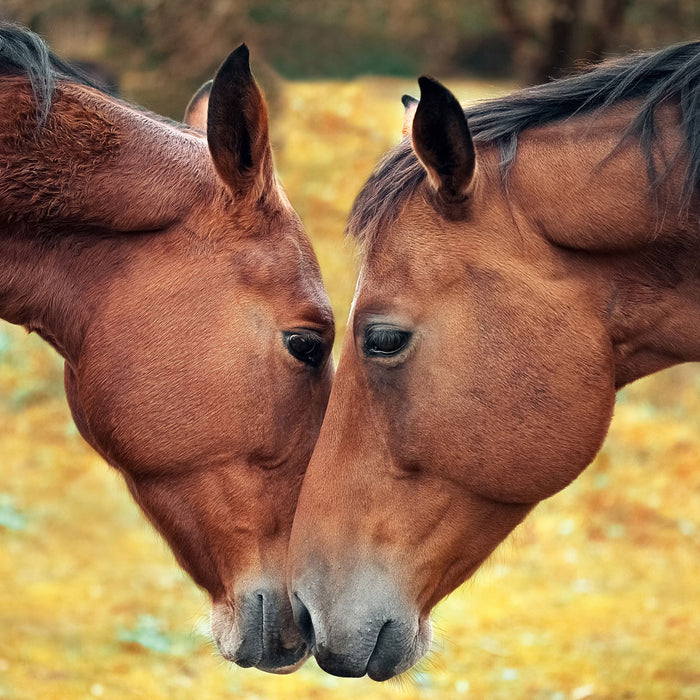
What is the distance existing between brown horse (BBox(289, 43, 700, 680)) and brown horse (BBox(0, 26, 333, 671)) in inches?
9.3

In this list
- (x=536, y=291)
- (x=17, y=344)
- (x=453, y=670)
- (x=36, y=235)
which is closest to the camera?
(x=536, y=291)

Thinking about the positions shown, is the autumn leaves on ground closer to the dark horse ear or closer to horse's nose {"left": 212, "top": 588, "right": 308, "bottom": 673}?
horse's nose {"left": 212, "top": 588, "right": 308, "bottom": 673}

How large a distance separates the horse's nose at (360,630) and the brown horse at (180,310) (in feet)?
0.80

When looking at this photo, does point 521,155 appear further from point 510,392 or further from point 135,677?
point 135,677

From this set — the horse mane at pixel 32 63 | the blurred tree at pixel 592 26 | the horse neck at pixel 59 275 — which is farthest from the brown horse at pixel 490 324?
the blurred tree at pixel 592 26

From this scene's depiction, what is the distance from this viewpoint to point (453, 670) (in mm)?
5586

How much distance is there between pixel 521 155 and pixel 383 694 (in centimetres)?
362

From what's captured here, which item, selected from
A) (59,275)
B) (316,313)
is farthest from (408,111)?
(59,275)

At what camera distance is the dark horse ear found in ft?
8.95

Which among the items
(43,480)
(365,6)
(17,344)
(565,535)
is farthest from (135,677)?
(365,6)

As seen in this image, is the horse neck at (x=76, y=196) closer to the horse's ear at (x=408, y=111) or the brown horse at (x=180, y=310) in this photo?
the brown horse at (x=180, y=310)

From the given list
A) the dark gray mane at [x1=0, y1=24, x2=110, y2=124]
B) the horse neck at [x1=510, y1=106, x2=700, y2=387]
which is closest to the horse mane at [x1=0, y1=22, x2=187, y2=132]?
the dark gray mane at [x1=0, y1=24, x2=110, y2=124]

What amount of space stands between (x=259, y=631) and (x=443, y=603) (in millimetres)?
3717

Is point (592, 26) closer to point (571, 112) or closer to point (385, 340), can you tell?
point (571, 112)
